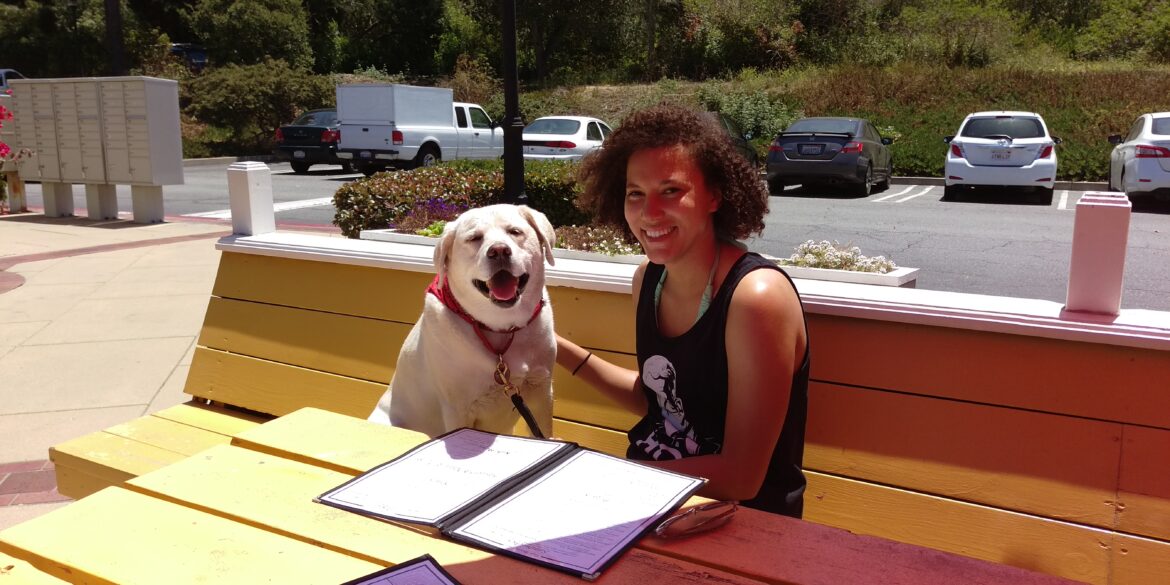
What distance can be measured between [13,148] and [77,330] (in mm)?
9226

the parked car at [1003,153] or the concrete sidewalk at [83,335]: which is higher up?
the parked car at [1003,153]

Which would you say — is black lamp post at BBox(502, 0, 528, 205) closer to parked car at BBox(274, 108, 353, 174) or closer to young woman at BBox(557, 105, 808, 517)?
young woman at BBox(557, 105, 808, 517)

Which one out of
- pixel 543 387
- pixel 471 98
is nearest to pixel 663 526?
pixel 543 387

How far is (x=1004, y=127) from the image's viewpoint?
15414 mm

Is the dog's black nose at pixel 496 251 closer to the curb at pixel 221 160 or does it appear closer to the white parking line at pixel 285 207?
the white parking line at pixel 285 207

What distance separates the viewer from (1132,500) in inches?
81.4

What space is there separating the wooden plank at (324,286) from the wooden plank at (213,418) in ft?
1.69

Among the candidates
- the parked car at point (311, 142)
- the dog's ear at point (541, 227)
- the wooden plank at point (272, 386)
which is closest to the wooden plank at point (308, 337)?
the wooden plank at point (272, 386)

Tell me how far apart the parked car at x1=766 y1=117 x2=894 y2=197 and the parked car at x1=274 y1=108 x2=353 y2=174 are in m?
10.4

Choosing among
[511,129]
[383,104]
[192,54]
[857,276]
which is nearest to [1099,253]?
[857,276]

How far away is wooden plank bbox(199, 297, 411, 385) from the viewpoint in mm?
3469

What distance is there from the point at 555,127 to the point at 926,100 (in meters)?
13.3

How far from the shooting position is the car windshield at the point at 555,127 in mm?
17984

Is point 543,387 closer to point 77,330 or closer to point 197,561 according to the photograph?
point 197,561
